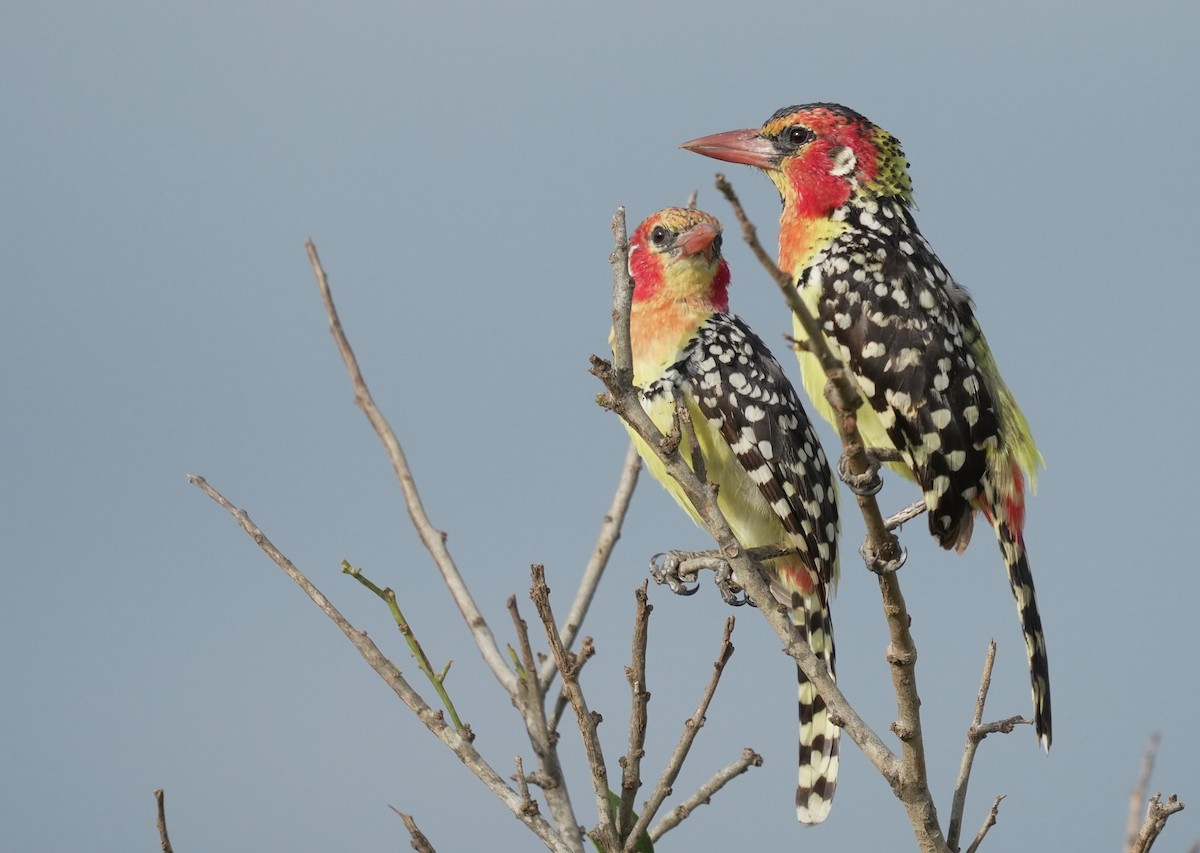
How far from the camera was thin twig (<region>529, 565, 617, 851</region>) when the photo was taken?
8.87 ft

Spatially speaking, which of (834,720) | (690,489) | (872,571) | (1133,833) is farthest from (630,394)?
(1133,833)

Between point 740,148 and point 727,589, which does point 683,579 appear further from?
point 740,148

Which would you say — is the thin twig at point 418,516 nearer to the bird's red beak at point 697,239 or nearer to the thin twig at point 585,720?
the thin twig at point 585,720

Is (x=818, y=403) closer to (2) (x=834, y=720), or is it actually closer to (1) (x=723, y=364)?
(1) (x=723, y=364)

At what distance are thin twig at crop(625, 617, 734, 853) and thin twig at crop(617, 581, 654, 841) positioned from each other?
0.04 m

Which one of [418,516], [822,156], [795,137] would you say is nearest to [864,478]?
[418,516]

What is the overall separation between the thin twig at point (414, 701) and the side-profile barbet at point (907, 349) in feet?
4.85

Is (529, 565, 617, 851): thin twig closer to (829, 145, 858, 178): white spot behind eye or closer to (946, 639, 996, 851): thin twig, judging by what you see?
(946, 639, 996, 851): thin twig

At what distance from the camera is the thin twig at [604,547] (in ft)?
12.4

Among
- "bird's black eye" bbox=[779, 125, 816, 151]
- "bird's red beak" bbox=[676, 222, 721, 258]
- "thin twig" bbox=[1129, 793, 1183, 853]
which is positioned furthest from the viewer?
"bird's red beak" bbox=[676, 222, 721, 258]

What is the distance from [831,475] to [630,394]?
5.73 ft

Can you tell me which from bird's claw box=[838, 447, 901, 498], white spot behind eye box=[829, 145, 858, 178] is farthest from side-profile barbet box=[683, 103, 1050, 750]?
bird's claw box=[838, 447, 901, 498]

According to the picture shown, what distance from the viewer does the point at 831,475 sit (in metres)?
4.33

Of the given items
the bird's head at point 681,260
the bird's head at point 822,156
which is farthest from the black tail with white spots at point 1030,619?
the bird's head at point 681,260
